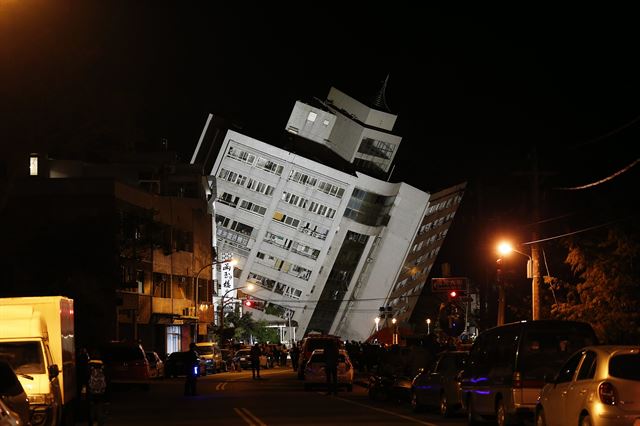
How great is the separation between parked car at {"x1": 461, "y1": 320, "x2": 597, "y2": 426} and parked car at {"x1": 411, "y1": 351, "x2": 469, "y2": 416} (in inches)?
147

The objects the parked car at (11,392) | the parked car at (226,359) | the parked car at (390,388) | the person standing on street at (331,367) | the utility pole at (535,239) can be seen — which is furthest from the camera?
the parked car at (226,359)

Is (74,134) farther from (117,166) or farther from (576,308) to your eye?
(117,166)

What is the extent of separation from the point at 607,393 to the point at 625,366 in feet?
1.63

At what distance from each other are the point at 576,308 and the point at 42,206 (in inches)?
1410

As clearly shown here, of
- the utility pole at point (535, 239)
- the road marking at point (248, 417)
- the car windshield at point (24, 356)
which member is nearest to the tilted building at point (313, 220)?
the utility pole at point (535, 239)

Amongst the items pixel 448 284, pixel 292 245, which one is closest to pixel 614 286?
pixel 448 284

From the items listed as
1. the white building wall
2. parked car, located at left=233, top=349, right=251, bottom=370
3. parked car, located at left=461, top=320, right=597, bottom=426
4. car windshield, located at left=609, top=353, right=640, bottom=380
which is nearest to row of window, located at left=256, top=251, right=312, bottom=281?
the white building wall

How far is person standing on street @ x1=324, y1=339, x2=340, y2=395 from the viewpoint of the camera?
39319mm

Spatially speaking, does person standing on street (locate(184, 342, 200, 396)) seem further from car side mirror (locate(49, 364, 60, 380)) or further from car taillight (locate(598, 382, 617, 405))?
car taillight (locate(598, 382, 617, 405))

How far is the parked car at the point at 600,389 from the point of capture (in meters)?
14.5

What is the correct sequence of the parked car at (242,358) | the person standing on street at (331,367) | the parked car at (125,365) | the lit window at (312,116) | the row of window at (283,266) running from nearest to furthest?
the person standing on street at (331,367) → the parked car at (125,365) → the parked car at (242,358) → the row of window at (283,266) → the lit window at (312,116)

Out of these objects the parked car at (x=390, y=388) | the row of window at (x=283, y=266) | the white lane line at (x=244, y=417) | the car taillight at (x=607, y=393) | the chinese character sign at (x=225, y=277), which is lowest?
the white lane line at (x=244, y=417)

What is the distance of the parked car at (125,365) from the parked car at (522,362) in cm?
2325

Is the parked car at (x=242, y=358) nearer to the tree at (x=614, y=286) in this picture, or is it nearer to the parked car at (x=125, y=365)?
the parked car at (x=125, y=365)
